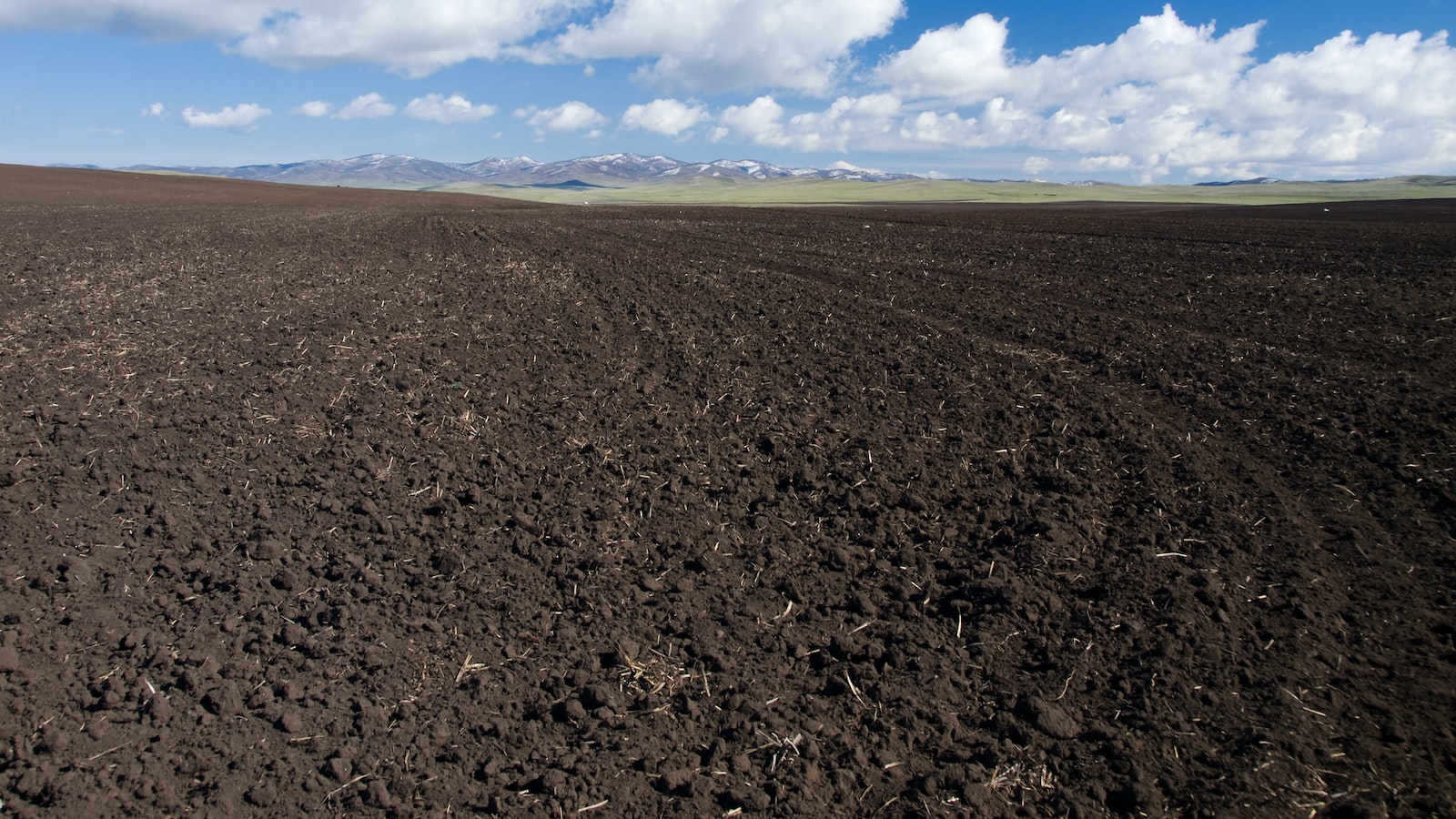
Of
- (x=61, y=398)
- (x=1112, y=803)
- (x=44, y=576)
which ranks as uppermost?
(x=61, y=398)

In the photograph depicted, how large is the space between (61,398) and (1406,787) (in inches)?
387

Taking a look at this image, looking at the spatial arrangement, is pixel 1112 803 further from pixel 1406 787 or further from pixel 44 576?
pixel 44 576

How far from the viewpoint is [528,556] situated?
17.2 ft

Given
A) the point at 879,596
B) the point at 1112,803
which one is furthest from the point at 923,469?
the point at 1112,803

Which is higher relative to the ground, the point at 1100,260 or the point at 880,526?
the point at 1100,260

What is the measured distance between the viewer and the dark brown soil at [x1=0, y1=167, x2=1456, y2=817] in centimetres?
356

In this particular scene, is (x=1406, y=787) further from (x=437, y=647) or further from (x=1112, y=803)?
(x=437, y=647)

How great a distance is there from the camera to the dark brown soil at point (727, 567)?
3.56 metres

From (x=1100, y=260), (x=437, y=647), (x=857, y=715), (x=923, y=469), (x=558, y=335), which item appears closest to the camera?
(x=857, y=715)

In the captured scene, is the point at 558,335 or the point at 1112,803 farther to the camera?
the point at 558,335

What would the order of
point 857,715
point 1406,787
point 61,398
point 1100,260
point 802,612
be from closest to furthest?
1. point 1406,787
2. point 857,715
3. point 802,612
4. point 61,398
5. point 1100,260

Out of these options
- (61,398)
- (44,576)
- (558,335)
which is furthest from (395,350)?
(44,576)

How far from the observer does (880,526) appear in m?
5.54

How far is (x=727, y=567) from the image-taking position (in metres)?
5.13
